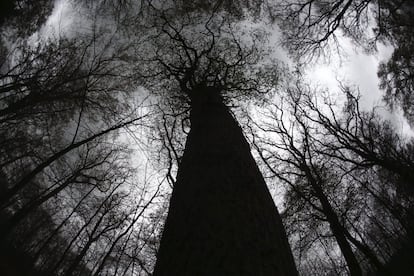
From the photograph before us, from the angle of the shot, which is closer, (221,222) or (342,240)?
(221,222)

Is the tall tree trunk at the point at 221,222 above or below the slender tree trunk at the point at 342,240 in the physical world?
below

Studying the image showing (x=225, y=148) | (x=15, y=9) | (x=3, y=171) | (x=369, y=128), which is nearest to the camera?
(x=225, y=148)

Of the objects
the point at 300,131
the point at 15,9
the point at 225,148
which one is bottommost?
the point at 225,148

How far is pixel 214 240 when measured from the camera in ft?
5.28

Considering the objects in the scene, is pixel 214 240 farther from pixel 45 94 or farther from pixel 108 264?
pixel 108 264

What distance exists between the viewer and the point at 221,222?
1.74 m

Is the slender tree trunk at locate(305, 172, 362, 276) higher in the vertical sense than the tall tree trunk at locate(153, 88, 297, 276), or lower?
higher

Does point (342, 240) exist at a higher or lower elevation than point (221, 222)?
higher

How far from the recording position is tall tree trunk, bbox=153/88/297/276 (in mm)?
1489

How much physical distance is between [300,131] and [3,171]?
16.3m

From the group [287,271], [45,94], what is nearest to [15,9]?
[45,94]

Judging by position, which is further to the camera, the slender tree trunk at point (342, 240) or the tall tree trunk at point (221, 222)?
the slender tree trunk at point (342, 240)

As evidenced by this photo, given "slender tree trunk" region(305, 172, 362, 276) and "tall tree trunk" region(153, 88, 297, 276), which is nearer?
"tall tree trunk" region(153, 88, 297, 276)

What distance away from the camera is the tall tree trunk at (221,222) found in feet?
4.89
